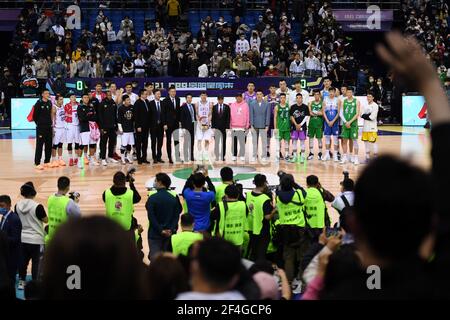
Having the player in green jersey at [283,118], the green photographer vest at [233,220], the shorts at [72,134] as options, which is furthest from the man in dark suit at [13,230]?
the player in green jersey at [283,118]

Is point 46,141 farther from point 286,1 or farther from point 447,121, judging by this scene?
point 286,1

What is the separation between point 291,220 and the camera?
284 inches

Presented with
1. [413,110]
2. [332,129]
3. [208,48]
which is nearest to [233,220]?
[332,129]

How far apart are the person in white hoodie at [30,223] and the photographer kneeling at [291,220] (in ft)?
7.99

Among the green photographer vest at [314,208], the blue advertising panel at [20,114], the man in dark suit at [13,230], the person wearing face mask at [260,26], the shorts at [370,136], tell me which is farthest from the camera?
the person wearing face mask at [260,26]

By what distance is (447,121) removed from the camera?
6.95 feet

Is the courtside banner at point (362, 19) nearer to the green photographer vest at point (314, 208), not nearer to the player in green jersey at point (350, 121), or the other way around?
the player in green jersey at point (350, 121)

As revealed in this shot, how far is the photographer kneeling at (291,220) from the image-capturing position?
23.6 ft

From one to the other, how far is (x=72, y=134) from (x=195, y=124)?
2.68m

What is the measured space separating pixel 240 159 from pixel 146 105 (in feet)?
7.93

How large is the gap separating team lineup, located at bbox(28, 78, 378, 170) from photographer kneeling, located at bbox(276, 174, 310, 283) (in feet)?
26.7

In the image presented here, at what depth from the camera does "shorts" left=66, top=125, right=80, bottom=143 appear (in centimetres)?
1527

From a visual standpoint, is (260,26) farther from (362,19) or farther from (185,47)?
(362,19)

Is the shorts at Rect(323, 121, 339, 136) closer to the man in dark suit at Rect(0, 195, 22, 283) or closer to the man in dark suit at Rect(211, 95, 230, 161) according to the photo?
the man in dark suit at Rect(211, 95, 230, 161)
